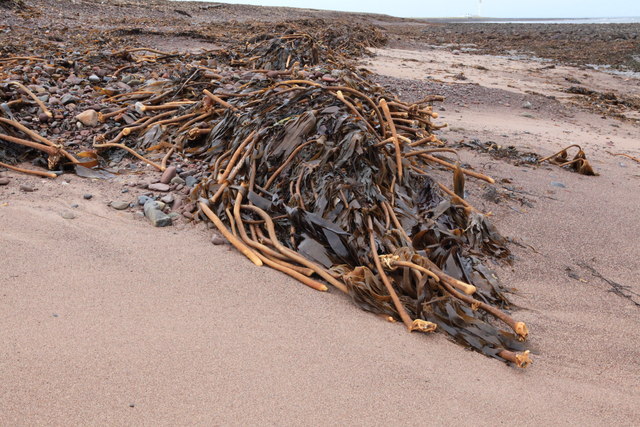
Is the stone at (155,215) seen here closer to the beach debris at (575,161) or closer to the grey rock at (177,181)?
the grey rock at (177,181)

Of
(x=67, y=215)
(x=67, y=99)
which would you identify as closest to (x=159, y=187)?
(x=67, y=215)

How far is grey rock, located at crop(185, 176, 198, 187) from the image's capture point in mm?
2500

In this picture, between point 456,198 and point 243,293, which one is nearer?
point 243,293

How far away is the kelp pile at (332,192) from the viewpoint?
1.74 metres

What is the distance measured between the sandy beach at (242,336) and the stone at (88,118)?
70cm

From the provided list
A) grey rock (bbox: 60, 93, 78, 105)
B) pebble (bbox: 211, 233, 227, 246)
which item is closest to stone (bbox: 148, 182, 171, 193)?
pebble (bbox: 211, 233, 227, 246)

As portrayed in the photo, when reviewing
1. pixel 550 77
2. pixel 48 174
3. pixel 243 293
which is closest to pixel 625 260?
pixel 243 293

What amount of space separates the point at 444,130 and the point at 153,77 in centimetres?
263

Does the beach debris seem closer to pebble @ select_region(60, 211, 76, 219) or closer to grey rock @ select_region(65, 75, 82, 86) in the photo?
pebble @ select_region(60, 211, 76, 219)

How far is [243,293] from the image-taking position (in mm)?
1743

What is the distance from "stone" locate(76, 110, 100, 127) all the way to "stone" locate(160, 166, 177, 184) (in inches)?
36.6

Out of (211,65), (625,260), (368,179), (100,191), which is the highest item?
(211,65)

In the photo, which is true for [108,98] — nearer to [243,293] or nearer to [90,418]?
[243,293]

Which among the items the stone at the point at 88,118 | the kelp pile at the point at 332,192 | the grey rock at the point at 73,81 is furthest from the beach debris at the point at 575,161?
the grey rock at the point at 73,81
